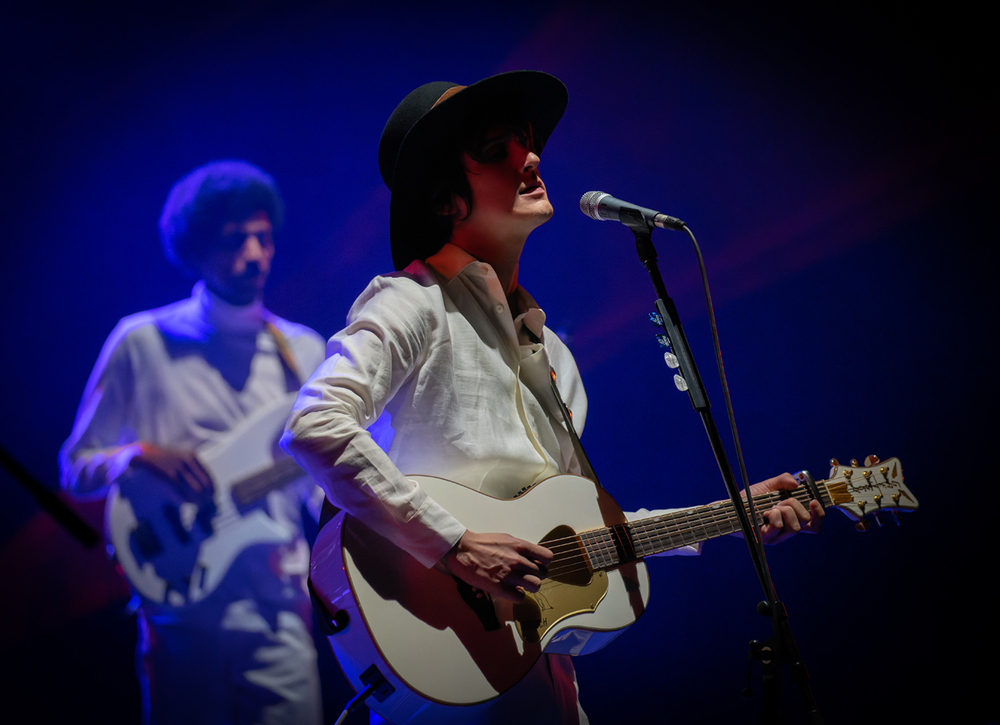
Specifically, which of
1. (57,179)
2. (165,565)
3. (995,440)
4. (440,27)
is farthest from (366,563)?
(995,440)

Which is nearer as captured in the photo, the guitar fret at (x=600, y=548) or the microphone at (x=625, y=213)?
the microphone at (x=625, y=213)

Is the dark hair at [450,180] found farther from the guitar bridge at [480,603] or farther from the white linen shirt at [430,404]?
the guitar bridge at [480,603]

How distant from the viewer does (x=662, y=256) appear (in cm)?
340

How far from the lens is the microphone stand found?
1.51m

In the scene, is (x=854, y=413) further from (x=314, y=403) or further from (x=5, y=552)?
(x=5, y=552)

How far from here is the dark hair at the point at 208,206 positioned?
90.6 inches

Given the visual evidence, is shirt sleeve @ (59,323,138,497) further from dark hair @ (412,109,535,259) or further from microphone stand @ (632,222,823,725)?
microphone stand @ (632,222,823,725)

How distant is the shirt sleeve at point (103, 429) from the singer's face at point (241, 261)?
335 millimetres

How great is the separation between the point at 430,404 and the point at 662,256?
1.92 m

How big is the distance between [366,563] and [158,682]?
3.14 feet

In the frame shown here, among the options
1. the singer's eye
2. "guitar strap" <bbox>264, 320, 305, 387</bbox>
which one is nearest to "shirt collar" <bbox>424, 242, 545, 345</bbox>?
the singer's eye

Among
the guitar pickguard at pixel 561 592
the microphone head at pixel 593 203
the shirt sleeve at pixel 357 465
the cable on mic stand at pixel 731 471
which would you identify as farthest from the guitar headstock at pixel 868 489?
the shirt sleeve at pixel 357 465

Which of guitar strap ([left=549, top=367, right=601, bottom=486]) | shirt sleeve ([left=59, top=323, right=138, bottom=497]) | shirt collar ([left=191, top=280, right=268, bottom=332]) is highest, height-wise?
shirt collar ([left=191, top=280, right=268, bottom=332])

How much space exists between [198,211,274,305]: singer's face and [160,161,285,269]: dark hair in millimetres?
24
